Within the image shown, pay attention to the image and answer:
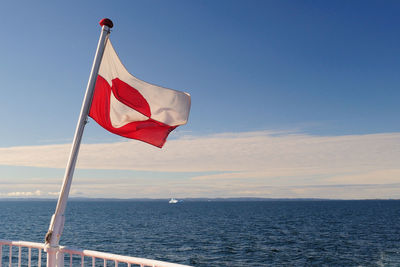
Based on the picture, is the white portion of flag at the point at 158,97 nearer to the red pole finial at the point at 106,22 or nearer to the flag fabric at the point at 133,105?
the flag fabric at the point at 133,105

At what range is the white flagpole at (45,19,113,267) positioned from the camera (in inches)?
195

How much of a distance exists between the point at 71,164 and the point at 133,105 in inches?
52.4

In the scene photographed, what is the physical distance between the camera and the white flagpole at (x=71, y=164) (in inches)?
195

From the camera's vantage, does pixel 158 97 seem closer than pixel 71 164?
No

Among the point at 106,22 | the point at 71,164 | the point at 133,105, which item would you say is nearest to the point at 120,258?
the point at 71,164

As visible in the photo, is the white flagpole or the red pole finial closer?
the white flagpole

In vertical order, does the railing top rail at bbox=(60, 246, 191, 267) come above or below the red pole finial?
below

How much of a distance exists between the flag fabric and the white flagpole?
288 mm

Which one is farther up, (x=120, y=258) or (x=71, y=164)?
(x=71, y=164)

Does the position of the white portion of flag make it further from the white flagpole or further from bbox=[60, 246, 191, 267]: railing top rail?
bbox=[60, 246, 191, 267]: railing top rail

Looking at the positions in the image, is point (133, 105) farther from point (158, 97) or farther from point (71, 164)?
point (71, 164)

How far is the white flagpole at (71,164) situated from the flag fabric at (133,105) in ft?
0.94

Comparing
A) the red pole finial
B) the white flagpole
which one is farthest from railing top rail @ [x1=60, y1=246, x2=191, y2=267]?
the red pole finial

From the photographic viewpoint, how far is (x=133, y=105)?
591 centimetres
